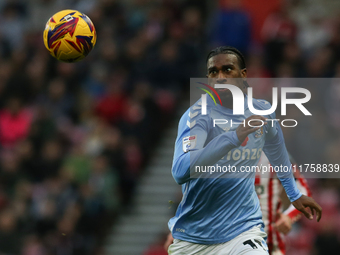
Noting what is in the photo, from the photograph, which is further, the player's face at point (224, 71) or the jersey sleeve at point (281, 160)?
the jersey sleeve at point (281, 160)

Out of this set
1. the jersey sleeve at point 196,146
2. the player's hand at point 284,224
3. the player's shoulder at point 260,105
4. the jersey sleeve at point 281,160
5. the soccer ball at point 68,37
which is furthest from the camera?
the soccer ball at point 68,37

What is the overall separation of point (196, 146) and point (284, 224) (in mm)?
1869

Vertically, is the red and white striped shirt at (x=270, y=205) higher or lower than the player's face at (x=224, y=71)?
lower

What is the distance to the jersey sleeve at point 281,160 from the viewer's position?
5.54 meters

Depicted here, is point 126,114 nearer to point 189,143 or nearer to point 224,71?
point 224,71

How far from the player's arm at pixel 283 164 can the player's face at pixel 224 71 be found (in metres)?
0.58

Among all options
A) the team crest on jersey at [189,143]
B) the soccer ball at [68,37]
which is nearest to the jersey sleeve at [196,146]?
the team crest on jersey at [189,143]

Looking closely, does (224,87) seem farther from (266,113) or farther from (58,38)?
(58,38)

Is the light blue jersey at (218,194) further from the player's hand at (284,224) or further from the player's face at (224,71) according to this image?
the player's hand at (284,224)

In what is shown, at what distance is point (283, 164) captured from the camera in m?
5.66

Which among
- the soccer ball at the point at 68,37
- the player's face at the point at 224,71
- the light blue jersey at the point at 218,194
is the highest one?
the soccer ball at the point at 68,37

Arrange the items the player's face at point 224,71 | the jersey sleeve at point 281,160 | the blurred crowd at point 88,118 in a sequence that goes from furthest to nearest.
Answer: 1. the blurred crowd at point 88,118
2. the jersey sleeve at point 281,160
3. the player's face at point 224,71

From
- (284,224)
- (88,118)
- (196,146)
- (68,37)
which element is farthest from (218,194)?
(88,118)

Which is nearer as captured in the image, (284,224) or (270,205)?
(284,224)
